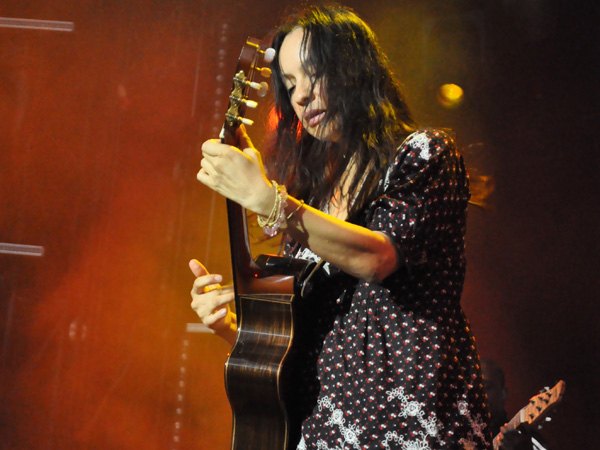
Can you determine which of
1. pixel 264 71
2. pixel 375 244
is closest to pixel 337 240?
pixel 375 244

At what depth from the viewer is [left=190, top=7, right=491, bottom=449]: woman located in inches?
39.1

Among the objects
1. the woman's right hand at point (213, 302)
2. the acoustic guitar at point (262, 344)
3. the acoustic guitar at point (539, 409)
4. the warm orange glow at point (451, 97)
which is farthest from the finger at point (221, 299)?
the warm orange glow at point (451, 97)

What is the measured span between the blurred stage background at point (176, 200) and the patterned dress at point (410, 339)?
163cm

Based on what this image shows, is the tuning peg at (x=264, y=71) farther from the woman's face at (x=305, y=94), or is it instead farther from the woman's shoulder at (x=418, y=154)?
the woman's shoulder at (x=418, y=154)

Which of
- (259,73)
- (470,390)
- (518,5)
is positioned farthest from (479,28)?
(470,390)

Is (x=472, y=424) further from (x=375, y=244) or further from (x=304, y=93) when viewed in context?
(x=304, y=93)

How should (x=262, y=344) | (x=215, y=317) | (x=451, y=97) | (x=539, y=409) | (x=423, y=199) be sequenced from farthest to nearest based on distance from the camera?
(x=451, y=97), (x=539, y=409), (x=215, y=317), (x=262, y=344), (x=423, y=199)

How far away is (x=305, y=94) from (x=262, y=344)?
513 millimetres

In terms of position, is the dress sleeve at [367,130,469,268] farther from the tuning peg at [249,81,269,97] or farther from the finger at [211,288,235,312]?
the finger at [211,288,235,312]

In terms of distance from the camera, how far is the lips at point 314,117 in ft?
4.10

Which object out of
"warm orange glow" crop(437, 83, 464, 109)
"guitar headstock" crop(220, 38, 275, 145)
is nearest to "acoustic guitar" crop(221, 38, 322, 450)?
"guitar headstock" crop(220, 38, 275, 145)

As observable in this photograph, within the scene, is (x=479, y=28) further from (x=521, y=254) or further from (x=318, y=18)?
(x=318, y=18)

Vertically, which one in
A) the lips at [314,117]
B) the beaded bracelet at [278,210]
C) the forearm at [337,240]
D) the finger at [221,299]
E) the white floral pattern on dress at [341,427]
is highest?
the lips at [314,117]

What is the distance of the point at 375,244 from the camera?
100 cm
